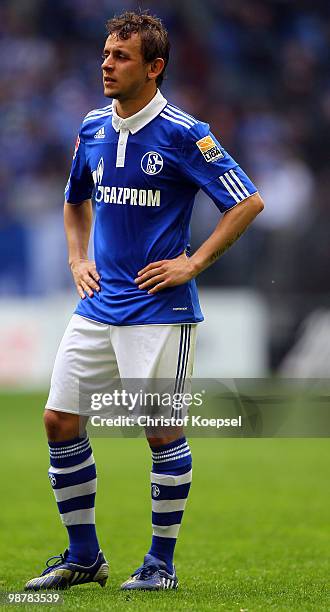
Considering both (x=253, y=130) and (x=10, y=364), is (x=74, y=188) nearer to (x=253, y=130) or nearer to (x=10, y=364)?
(x=10, y=364)

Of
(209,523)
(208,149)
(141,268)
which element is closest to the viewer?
(208,149)

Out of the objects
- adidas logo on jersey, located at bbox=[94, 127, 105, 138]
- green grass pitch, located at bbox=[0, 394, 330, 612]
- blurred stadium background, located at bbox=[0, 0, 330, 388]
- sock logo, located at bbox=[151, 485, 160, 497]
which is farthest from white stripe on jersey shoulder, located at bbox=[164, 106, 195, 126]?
blurred stadium background, located at bbox=[0, 0, 330, 388]

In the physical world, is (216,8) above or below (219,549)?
above

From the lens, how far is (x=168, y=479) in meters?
4.42

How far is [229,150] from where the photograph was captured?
16359mm

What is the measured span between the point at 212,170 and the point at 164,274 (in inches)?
17.4

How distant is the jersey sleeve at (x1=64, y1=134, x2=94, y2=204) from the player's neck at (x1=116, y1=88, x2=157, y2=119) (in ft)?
0.92

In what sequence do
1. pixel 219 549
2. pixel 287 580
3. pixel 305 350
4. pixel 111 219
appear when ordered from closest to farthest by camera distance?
pixel 111 219, pixel 287 580, pixel 219 549, pixel 305 350

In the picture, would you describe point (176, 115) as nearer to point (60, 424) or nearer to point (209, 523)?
point (60, 424)

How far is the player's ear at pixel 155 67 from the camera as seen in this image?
4.38 meters

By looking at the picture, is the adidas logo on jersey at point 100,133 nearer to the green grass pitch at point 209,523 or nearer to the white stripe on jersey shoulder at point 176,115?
the white stripe on jersey shoulder at point 176,115

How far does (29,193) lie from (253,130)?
3493 mm

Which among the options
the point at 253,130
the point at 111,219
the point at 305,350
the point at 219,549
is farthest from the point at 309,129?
the point at 111,219

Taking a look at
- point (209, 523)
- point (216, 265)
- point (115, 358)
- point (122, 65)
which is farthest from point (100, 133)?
point (216, 265)
